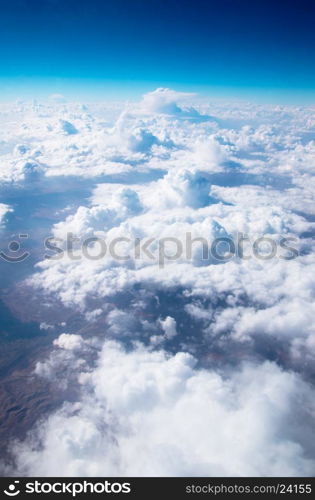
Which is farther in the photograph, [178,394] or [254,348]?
[254,348]

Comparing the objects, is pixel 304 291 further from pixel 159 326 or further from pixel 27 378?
pixel 27 378

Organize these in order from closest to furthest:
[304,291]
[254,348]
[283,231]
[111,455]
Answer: [111,455], [254,348], [304,291], [283,231]

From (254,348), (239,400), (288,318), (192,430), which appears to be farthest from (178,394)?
(288,318)

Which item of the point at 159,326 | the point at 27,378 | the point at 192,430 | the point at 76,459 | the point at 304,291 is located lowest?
the point at 27,378
